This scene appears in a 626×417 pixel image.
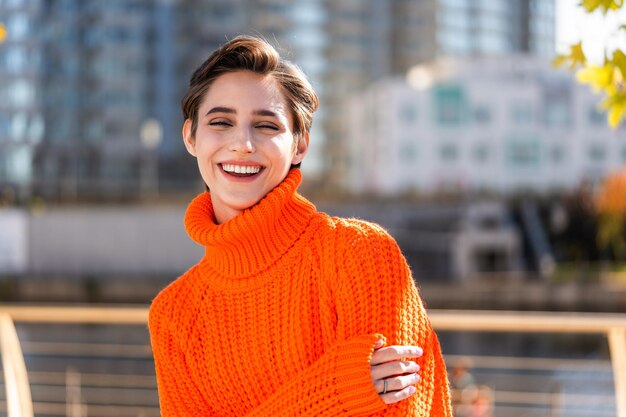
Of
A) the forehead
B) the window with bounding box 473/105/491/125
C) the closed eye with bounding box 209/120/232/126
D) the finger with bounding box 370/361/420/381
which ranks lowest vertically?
the finger with bounding box 370/361/420/381

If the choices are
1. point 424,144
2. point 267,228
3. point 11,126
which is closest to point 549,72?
point 424,144

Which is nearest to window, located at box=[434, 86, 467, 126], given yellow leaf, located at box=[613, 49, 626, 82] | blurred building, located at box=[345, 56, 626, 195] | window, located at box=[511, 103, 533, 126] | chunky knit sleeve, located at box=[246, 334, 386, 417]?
blurred building, located at box=[345, 56, 626, 195]

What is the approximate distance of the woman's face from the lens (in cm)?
163

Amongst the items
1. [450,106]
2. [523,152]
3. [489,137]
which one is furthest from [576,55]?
[523,152]

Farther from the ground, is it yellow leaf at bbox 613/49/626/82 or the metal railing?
yellow leaf at bbox 613/49/626/82

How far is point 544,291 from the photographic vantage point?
98.2 ft

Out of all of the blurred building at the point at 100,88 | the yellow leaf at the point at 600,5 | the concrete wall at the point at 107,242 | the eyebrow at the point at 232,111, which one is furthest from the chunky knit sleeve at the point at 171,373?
the blurred building at the point at 100,88

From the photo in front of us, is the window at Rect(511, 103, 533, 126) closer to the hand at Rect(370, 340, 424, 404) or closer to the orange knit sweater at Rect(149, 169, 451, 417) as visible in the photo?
the orange knit sweater at Rect(149, 169, 451, 417)

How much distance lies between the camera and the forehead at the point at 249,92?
5.35 ft

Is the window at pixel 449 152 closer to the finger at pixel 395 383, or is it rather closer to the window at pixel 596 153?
the window at pixel 596 153

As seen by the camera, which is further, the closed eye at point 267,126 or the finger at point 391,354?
the closed eye at point 267,126

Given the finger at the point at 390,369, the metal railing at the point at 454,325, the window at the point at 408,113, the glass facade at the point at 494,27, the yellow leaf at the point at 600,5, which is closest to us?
the finger at the point at 390,369

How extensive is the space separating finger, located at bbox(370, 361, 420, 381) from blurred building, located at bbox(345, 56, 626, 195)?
149 feet

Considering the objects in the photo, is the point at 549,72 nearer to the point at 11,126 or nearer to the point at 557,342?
the point at 557,342
